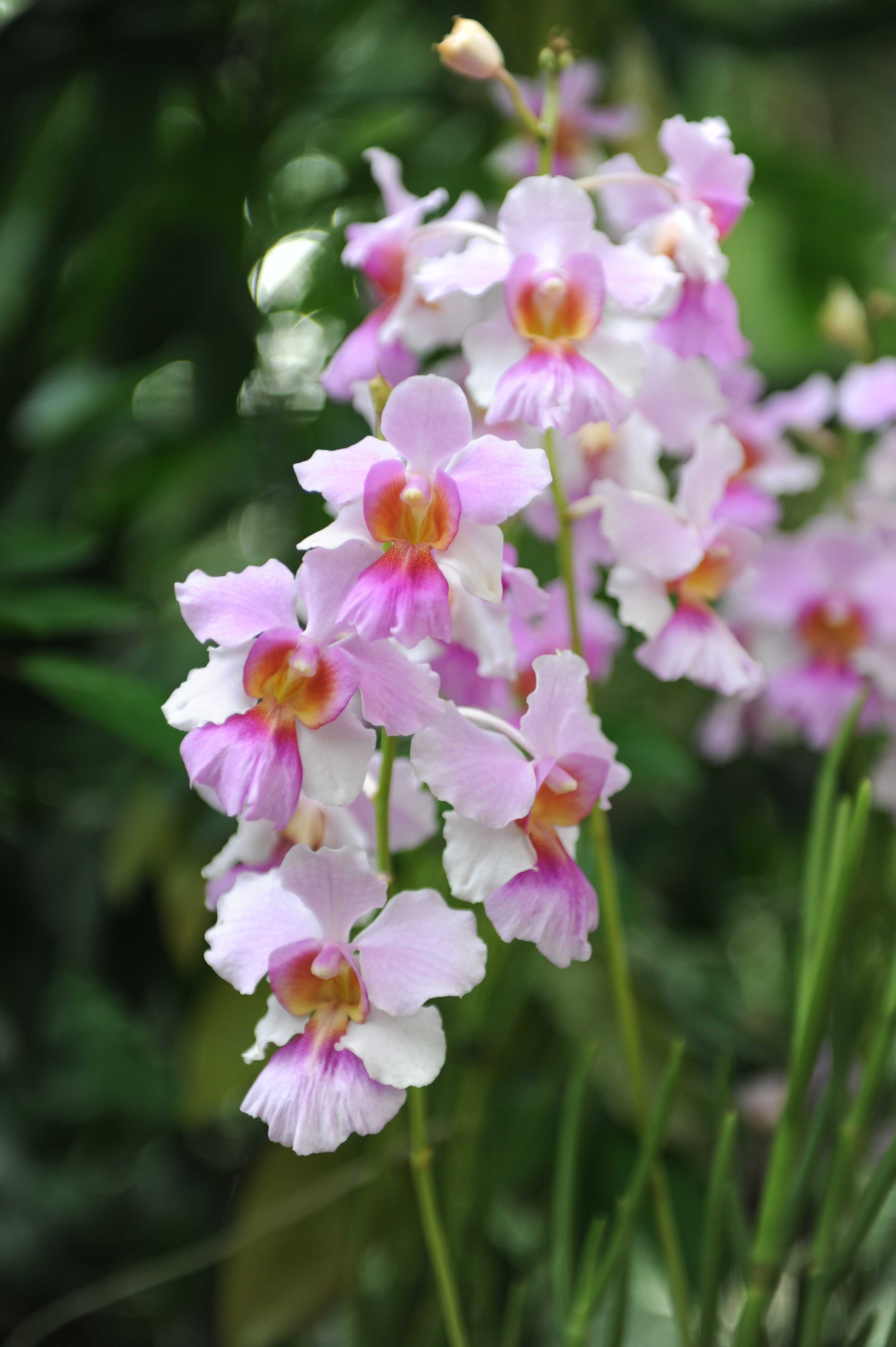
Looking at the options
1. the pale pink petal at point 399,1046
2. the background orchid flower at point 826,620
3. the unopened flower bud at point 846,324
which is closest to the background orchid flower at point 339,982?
the pale pink petal at point 399,1046

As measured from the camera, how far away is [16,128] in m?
0.85

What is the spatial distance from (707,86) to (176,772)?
3.64 ft

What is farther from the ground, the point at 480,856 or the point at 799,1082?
the point at 480,856

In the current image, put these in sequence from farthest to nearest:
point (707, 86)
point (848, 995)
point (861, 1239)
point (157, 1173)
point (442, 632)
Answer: point (707, 86) → point (157, 1173) → point (848, 995) → point (861, 1239) → point (442, 632)

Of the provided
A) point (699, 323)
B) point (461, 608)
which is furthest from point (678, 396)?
point (461, 608)

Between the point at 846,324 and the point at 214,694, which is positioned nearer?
the point at 214,694

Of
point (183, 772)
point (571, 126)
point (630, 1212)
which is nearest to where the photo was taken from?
point (630, 1212)

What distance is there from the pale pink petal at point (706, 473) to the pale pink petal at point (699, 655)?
0.04 metres

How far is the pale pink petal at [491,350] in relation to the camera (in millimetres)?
362

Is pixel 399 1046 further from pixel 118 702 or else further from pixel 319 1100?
pixel 118 702

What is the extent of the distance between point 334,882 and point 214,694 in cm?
7

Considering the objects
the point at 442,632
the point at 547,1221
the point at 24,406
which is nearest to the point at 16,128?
the point at 24,406

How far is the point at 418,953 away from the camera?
317mm

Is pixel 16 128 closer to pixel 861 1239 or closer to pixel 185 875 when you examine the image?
pixel 185 875
